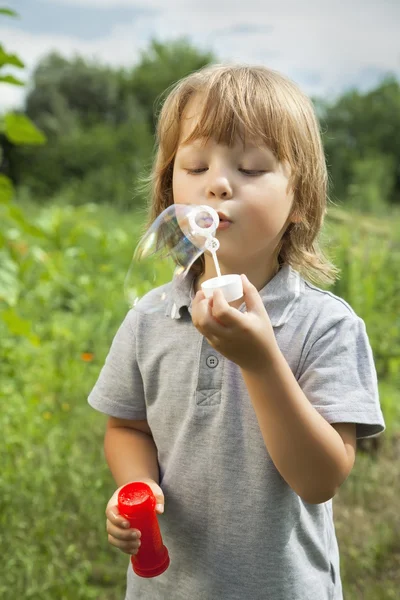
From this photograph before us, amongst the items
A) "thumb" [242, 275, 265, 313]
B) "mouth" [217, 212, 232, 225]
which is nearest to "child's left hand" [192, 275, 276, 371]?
"thumb" [242, 275, 265, 313]

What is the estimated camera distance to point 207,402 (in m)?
1.34

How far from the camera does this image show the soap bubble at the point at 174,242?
48.8 inches

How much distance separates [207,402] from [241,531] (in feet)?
0.82

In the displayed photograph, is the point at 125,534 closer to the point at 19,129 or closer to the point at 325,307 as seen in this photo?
the point at 325,307

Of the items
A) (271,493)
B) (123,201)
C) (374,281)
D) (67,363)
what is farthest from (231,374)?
(123,201)

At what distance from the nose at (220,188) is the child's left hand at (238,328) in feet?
0.61

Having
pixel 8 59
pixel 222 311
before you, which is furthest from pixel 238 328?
pixel 8 59

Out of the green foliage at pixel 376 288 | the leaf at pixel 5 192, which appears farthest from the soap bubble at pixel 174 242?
the green foliage at pixel 376 288

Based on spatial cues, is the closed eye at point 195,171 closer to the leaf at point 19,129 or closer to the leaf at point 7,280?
the leaf at point 19,129

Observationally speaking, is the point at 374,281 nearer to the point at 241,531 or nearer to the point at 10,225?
the point at 241,531

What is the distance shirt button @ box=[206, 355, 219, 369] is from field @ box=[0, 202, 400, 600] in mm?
612

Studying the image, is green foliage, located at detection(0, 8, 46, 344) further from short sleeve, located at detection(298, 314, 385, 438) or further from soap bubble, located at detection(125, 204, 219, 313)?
short sleeve, located at detection(298, 314, 385, 438)

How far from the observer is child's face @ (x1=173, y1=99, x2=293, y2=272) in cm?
123

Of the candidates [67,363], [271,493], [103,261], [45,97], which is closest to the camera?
[271,493]
